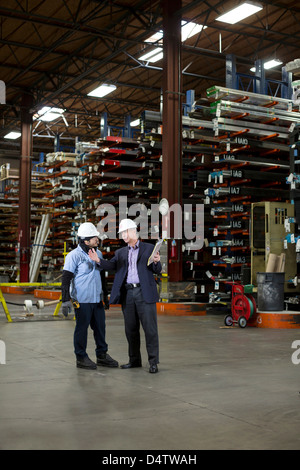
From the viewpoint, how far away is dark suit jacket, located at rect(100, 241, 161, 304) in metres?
6.59

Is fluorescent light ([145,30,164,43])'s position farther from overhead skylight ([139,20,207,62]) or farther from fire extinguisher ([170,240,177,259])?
fire extinguisher ([170,240,177,259])

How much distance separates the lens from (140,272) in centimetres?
665

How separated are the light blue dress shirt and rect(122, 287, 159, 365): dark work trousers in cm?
39

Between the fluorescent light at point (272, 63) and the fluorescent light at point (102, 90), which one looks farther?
the fluorescent light at point (102, 90)

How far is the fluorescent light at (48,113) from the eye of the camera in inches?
986

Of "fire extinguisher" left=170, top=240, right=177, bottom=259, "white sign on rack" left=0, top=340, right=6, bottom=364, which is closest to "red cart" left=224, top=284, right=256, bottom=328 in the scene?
"fire extinguisher" left=170, top=240, right=177, bottom=259

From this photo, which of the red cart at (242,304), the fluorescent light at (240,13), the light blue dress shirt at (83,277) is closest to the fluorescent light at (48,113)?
the fluorescent light at (240,13)

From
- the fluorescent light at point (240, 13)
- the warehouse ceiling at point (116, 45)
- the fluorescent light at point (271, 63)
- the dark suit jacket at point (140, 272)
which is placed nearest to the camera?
the dark suit jacket at point (140, 272)

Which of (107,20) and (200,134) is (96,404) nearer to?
(200,134)

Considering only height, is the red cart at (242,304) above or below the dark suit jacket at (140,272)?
below

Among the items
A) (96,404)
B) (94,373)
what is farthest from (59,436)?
(94,373)

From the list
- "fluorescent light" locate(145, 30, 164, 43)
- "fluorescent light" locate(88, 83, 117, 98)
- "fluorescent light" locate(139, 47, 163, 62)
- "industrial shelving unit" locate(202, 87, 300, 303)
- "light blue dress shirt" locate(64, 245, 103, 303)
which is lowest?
"light blue dress shirt" locate(64, 245, 103, 303)

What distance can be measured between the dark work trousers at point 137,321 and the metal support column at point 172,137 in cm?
733

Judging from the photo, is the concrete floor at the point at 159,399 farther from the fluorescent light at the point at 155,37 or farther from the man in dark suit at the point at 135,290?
the fluorescent light at the point at 155,37
